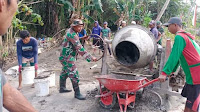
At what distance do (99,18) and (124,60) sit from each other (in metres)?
9.58

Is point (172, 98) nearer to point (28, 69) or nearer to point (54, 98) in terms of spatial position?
point (54, 98)

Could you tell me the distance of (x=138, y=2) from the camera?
1184cm

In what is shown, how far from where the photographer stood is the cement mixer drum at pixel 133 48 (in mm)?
4316

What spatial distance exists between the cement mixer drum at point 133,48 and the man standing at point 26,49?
6.19 ft

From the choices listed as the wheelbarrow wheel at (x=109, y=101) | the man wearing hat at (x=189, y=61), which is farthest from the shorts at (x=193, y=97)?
the wheelbarrow wheel at (x=109, y=101)

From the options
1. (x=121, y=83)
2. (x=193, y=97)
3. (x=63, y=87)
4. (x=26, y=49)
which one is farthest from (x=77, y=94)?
(x=193, y=97)

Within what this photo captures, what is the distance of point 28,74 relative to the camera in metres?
5.10

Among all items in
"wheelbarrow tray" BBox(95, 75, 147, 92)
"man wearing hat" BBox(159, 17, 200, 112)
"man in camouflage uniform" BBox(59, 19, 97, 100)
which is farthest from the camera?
"man in camouflage uniform" BBox(59, 19, 97, 100)

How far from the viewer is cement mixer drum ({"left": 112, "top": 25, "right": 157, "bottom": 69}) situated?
4.32 m

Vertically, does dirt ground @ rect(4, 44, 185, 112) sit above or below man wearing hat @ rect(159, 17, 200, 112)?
below

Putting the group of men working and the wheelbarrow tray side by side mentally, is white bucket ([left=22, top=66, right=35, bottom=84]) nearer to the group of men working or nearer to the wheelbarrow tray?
the group of men working

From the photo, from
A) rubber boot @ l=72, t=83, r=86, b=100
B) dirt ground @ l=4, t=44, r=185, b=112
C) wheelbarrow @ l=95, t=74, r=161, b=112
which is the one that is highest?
wheelbarrow @ l=95, t=74, r=161, b=112

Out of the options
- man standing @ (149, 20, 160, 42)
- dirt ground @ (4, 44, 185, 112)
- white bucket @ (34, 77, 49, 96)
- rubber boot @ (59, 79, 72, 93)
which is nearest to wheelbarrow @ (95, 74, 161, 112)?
dirt ground @ (4, 44, 185, 112)

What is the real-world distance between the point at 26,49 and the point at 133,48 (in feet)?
8.39
